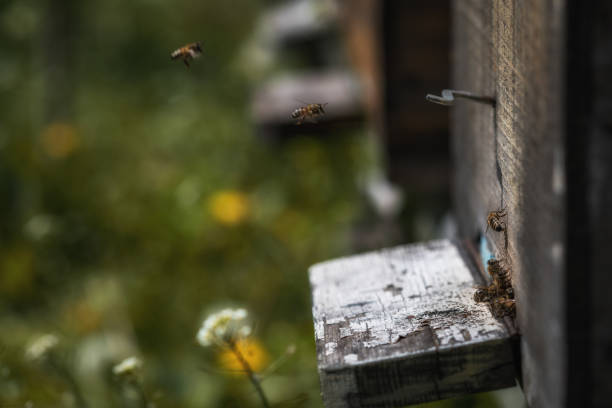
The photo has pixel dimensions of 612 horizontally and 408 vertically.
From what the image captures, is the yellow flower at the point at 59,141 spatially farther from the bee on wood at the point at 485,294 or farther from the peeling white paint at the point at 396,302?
the bee on wood at the point at 485,294

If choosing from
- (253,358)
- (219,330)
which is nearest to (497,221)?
(219,330)

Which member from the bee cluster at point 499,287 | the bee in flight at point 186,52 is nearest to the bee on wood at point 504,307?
the bee cluster at point 499,287

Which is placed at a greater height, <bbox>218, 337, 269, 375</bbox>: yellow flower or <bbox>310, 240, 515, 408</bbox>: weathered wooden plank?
<bbox>310, 240, 515, 408</bbox>: weathered wooden plank

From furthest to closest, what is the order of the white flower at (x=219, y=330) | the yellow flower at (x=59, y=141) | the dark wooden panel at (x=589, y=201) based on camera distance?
1. the yellow flower at (x=59, y=141)
2. the white flower at (x=219, y=330)
3. the dark wooden panel at (x=589, y=201)

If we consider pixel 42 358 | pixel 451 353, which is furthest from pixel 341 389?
pixel 42 358

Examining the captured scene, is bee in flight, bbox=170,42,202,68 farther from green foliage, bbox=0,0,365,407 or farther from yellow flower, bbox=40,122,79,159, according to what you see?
yellow flower, bbox=40,122,79,159

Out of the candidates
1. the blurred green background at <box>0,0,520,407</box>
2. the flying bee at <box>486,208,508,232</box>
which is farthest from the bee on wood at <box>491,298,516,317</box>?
the blurred green background at <box>0,0,520,407</box>

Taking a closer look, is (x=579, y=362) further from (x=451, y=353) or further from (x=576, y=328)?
(x=451, y=353)
